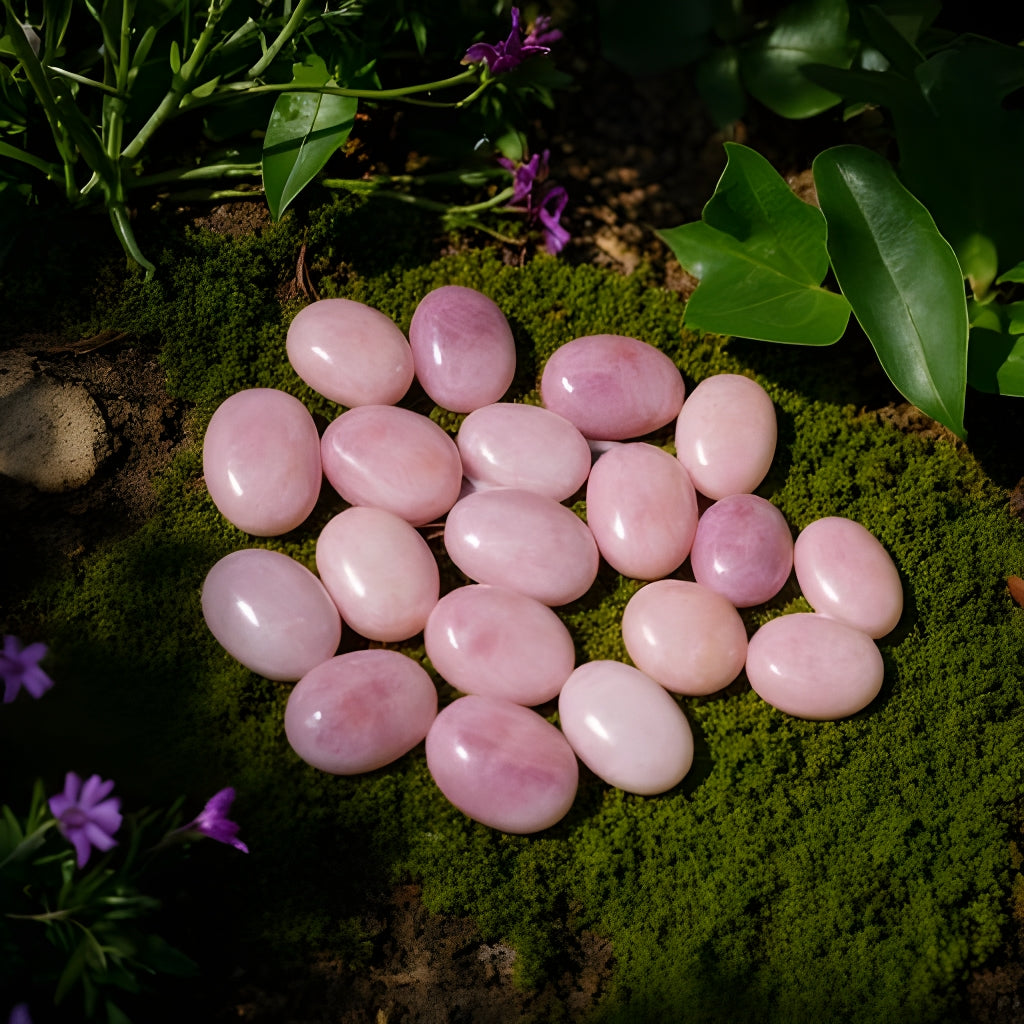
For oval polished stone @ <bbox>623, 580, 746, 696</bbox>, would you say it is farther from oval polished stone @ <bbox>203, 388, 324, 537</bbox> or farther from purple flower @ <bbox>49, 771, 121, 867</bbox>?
purple flower @ <bbox>49, 771, 121, 867</bbox>

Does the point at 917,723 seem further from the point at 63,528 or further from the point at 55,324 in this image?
the point at 55,324

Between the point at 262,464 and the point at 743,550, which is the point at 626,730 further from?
the point at 262,464

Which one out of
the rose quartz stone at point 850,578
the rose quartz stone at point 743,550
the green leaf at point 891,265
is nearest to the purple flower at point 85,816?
the rose quartz stone at point 743,550

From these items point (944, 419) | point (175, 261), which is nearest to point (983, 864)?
point (944, 419)

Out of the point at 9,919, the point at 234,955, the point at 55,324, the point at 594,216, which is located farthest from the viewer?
the point at 594,216

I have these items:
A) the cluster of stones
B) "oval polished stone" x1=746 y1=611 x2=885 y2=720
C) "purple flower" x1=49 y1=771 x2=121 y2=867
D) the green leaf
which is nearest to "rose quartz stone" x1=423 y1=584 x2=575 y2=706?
the cluster of stones

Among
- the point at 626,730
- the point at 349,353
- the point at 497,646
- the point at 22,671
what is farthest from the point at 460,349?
the point at 22,671
